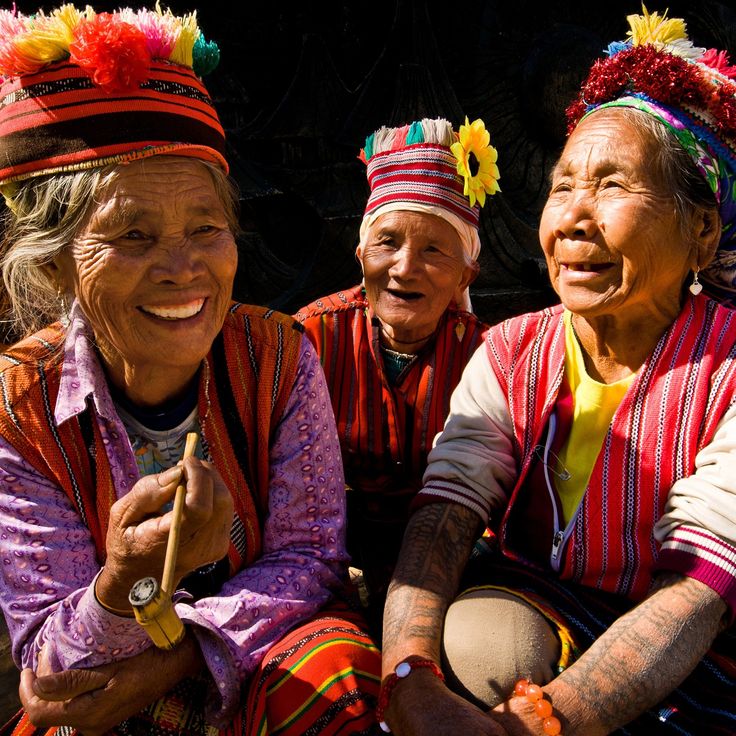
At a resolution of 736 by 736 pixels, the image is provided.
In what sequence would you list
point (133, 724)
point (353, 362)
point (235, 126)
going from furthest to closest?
1. point (235, 126)
2. point (353, 362)
3. point (133, 724)

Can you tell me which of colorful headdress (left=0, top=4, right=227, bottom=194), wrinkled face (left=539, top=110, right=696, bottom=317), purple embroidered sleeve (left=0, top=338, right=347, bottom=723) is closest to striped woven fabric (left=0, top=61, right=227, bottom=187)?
colorful headdress (left=0, top=4, right=227, bottom=194)

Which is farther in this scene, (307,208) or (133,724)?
(307,208)

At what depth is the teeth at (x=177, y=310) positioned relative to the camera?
1.88m

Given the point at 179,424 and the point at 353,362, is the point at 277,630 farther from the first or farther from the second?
the point at 353,362

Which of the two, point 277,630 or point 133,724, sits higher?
point 277,630

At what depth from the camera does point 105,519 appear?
193 cm

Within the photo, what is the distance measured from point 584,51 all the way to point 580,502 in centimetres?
469

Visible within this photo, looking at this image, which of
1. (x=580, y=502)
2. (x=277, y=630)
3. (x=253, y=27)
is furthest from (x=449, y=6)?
(x=277, y=630)

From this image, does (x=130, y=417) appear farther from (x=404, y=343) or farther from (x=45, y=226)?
(x=404, y=343)

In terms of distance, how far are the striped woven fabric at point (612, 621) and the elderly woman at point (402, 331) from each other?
764 millimetres

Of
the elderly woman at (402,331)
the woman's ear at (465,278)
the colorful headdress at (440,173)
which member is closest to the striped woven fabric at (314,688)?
the elderly woman at (402,331)

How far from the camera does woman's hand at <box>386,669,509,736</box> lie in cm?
165

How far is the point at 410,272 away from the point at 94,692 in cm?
180

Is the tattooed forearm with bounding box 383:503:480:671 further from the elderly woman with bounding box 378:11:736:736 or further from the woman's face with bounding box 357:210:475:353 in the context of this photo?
the woman's face with bounding box 357:210:475:353
